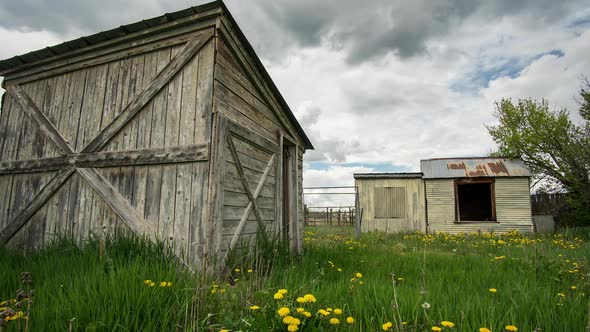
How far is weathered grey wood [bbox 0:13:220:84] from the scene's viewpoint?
209 inches

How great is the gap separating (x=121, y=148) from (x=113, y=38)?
6.48ft

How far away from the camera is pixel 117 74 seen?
5887 millimetres

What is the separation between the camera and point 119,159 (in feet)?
17.6

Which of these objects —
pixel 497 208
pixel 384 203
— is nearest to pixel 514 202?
pixel 497 208

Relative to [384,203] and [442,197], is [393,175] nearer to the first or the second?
[384,203]

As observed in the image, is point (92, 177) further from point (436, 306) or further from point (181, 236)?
point (436, 306)

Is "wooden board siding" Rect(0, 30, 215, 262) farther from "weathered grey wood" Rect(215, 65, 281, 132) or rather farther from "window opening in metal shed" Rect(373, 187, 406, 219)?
"window opening in metal shed" Rect(373, 187, 406, 219)

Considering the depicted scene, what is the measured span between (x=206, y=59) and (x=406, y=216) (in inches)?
576

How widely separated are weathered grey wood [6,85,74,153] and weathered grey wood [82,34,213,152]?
74cm

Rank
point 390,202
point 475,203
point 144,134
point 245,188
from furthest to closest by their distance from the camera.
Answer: point 475,203 < point 390,202 < point 245,188 < point 144,134

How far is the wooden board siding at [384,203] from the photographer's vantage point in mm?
17062

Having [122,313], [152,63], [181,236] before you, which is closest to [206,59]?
[152,63]

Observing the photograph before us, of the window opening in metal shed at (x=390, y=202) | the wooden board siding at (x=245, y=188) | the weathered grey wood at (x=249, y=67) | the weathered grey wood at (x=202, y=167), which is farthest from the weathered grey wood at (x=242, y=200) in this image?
the window opening in metal shed at (x=390, y=202)

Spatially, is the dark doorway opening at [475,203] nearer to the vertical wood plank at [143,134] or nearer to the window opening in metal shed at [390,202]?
the window opening in metal shed at [390,202]
